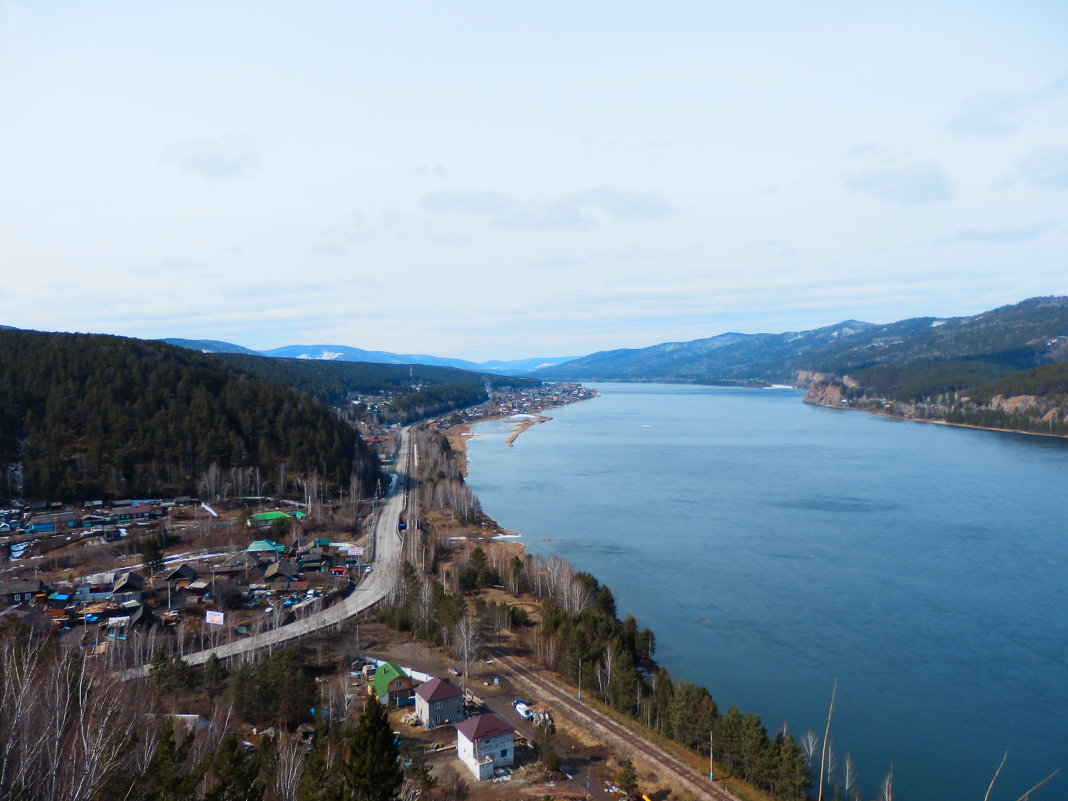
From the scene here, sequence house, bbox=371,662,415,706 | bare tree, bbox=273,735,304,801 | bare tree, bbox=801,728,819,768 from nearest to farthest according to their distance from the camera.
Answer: bare tree, bbox=273,735,304,801
bare tree, bbox=801,728,819,768
house, bbox=371,662,415,706

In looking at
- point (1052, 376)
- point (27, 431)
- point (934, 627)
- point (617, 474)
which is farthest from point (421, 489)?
point (1052, 376)

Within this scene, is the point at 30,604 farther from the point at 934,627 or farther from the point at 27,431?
the point at 934,627

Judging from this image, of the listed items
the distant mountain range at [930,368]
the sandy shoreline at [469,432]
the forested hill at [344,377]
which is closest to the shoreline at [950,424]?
the distant mountain range at [930,368]

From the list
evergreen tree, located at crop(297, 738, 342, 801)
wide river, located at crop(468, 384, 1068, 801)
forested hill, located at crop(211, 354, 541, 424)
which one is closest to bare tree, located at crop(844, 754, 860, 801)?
wide river, located at crop(468, 384, 1068, 801)

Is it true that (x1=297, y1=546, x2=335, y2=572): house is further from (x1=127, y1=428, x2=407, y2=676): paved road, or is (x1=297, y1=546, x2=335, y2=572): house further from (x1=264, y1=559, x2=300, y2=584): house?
(x1=127, y1=428, x2=407, y2=676): paved road

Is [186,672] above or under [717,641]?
above

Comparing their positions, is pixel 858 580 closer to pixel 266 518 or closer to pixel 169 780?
pixel 169 780

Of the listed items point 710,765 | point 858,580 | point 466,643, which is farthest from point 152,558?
point 858,580
